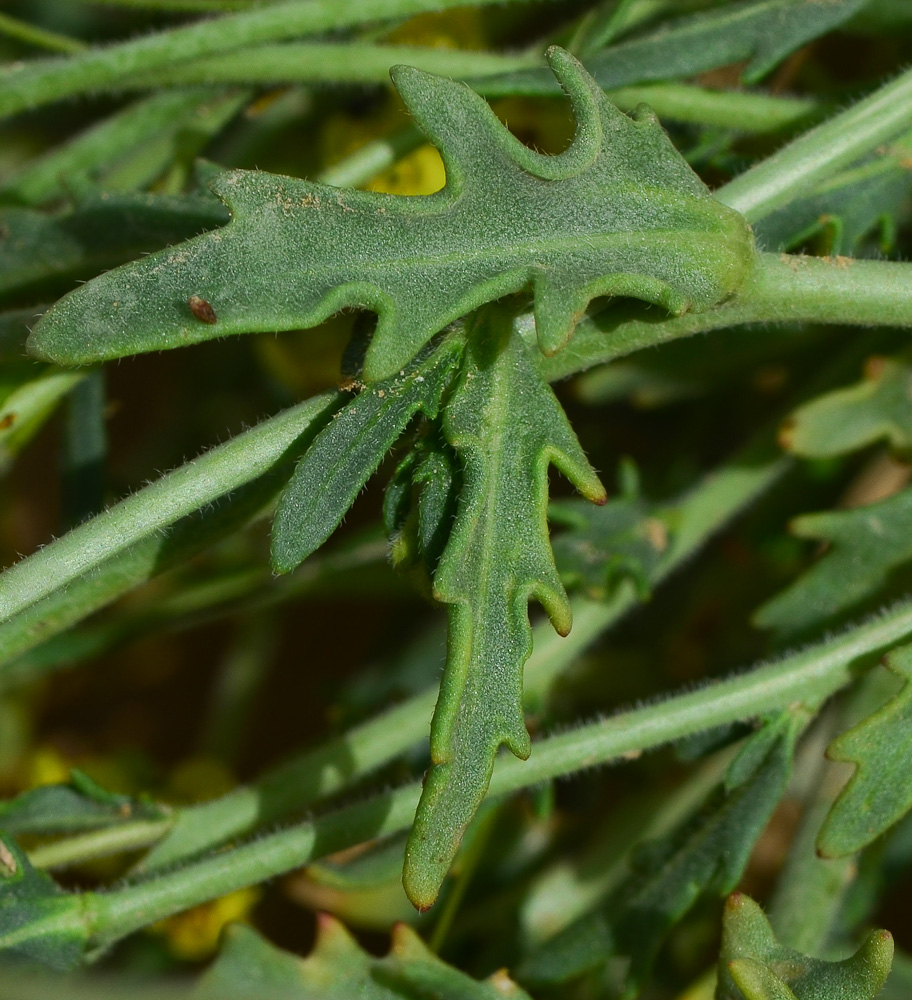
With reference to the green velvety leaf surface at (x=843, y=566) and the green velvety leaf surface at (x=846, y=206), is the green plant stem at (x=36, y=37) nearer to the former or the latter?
the green velvety leaf surface at (x=846, y=206)

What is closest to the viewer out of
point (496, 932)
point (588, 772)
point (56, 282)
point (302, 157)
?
point (56, 282)

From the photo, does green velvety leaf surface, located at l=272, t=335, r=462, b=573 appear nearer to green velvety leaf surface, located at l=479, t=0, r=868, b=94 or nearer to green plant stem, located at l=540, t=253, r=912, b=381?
green plant stem, located at l=540, t=253, r=912, b=381

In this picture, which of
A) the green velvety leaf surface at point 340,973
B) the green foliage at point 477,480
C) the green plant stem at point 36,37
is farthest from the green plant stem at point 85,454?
the green velvety leaf surface at point 340,973

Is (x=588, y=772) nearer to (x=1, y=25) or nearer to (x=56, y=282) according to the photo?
(x=56, y=282)

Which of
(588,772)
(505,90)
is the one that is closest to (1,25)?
(505,90)

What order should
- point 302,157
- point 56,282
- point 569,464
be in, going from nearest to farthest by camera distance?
point 569,464 → point 56,282 → point 302,157
